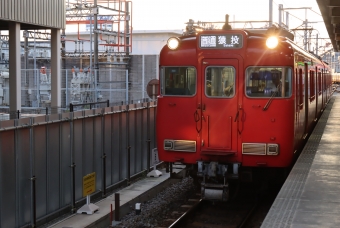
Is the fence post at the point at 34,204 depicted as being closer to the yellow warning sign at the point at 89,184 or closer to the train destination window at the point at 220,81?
the yellow warning sign at the point at 89,184

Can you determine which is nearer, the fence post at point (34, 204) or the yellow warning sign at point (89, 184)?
the fence post at point (34, 204)

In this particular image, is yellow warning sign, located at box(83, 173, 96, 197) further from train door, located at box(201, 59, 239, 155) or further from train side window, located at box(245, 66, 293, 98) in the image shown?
train side window, located at box(245, 66, 293, 98)

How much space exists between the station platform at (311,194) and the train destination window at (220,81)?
1.85 m

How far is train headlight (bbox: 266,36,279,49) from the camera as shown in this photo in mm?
9344

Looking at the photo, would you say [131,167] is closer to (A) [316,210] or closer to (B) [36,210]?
(B) [36,210]

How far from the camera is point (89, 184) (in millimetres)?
9578

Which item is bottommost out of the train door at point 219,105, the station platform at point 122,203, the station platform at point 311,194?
the station platform at point 122,203

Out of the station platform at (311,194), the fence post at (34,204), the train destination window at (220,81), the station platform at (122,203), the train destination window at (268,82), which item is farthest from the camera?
the train destination window at (220,81)

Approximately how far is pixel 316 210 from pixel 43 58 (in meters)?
27.7

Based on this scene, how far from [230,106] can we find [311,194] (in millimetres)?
2527

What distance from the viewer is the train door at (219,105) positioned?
9508mm

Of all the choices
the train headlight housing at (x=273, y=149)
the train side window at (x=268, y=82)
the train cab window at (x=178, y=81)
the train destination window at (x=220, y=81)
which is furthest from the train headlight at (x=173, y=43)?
the train headlight housing at (x=273, y=149)

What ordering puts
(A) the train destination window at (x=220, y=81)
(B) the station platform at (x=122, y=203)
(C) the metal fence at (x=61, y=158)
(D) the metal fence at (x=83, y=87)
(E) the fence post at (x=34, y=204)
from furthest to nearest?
1. (D) the metal fence at (x=83, y=87)
2. (A) the train destination window at (x=220, y=81)
3. (B) the station platform at (x=122, y=203)
4. (E) the fence post at (x=34, y=204)
5. (C) the metal fence at (x=61, y=158)

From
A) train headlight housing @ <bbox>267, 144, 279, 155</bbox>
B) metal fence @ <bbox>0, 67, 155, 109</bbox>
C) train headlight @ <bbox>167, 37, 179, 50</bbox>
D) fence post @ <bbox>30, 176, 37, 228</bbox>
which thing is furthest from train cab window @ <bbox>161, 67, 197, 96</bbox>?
metal fence @ <bbox>0, 67, 155, 109</bbox>
